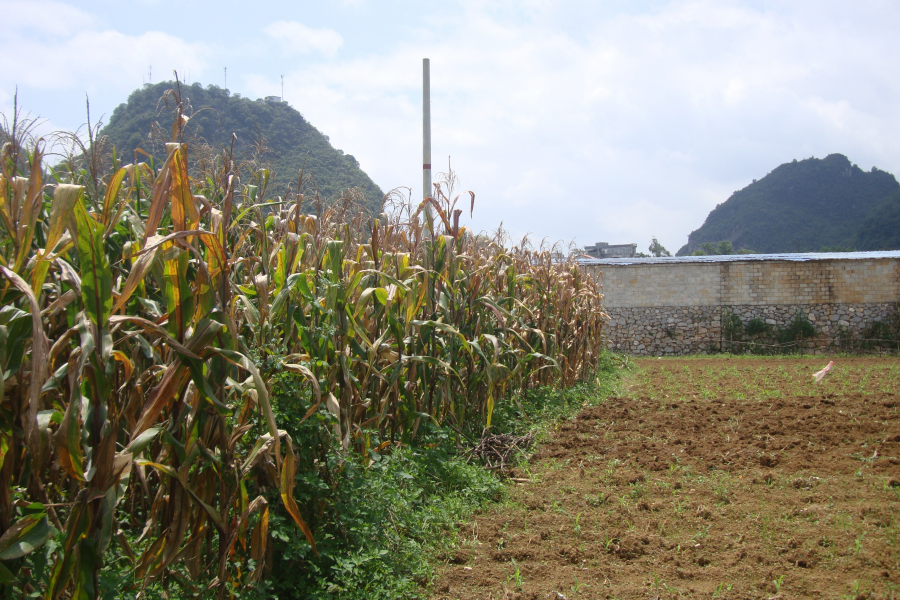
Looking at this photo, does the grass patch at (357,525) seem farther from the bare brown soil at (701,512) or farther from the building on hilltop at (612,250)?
the building on hilltop at (612,250)

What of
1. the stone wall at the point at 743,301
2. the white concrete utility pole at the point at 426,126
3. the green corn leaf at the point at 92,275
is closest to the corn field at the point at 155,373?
the green corn leaf at the point at 92,275

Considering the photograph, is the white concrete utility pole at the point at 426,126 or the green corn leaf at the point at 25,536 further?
the white concrete utility pole at the point at 426,126

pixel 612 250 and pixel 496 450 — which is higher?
pixel 612 250

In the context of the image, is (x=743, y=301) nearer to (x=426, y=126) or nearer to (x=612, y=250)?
(x=426, y=126)

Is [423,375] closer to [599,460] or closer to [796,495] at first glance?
[599,460]

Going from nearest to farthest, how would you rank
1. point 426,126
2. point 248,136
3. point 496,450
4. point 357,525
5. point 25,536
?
1. point 25,536
2. point 357,525
3. point 496,450
4. point 248,136
5. point 426,126

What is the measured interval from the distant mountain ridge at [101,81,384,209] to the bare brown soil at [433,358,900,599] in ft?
7.92

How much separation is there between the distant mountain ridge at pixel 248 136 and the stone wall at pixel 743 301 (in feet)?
26.2

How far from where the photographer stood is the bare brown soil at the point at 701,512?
2.54 meters

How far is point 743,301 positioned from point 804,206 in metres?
39.7

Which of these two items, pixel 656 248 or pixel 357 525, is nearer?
pixel 357 525

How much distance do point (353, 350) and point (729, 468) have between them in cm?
301

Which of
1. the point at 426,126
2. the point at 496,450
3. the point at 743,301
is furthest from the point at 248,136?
the point at 743,301

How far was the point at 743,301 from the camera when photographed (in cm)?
1658
